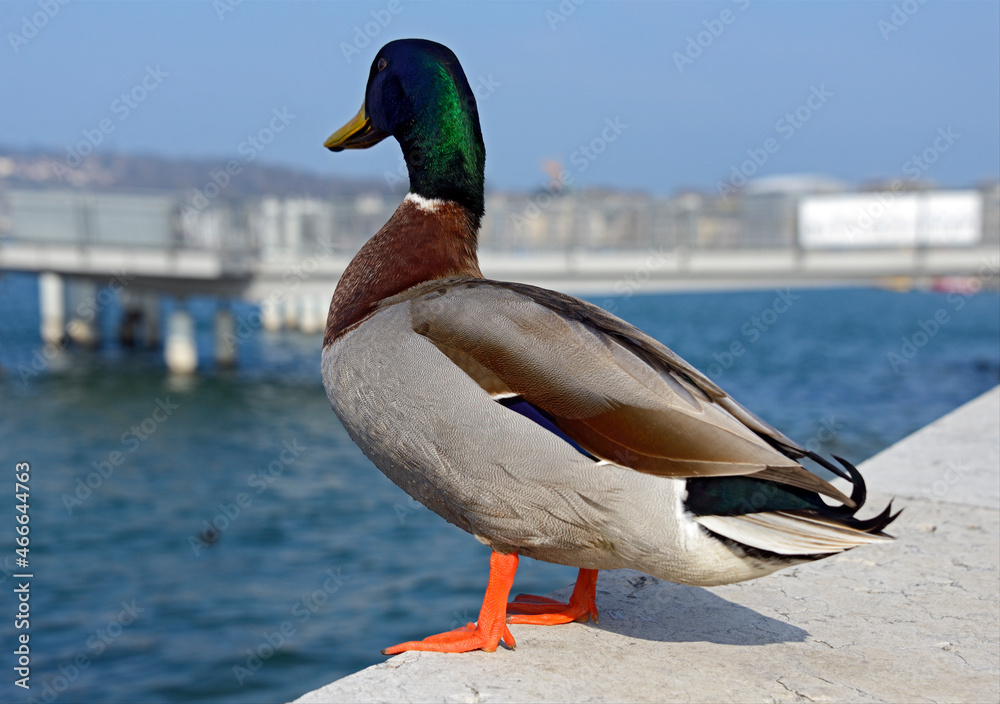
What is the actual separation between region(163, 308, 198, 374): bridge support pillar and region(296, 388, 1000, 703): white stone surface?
24153mm

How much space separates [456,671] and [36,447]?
17.3 m

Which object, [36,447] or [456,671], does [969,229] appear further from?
[456,671]

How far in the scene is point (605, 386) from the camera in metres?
2.45

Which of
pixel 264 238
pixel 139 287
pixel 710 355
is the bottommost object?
pixel 710 355

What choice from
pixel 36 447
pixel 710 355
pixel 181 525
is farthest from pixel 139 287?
pixel 710 355

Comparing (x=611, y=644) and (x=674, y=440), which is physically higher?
(x=674, y=440)

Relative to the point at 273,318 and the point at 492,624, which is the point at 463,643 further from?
the point at 273,318

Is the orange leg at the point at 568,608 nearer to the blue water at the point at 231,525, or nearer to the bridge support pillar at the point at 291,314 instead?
the blue water at the point at 231,525

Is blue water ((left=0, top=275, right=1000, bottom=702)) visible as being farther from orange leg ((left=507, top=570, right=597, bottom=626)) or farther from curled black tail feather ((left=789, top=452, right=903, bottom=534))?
curled black tail feather ((left=789, top=452, right=903, bottom=534))

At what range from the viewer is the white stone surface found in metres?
2.56

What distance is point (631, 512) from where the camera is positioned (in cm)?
244

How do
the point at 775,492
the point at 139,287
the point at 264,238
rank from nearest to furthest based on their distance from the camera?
the point at 775,492 < the point at 264,238 < the point at 139,287

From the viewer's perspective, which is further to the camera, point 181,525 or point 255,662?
point 181,525

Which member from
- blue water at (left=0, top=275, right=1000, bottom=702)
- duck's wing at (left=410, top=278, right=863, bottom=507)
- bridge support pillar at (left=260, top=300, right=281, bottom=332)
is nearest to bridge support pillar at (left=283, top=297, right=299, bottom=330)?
bridge support pillar at (left=260, top=300, right=281, bottom=332)
